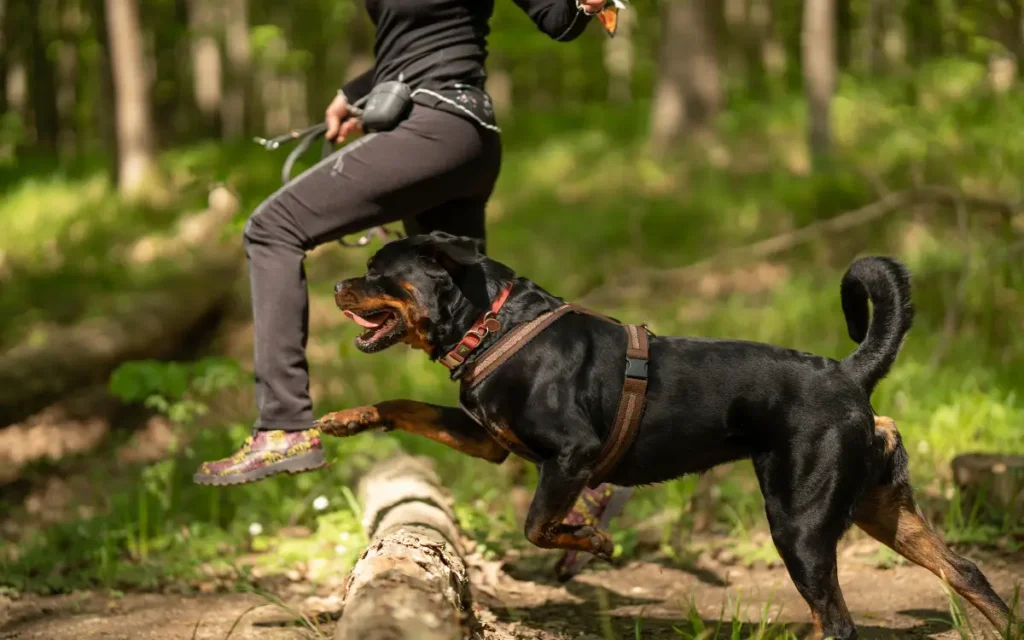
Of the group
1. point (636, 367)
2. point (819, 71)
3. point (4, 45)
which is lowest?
point (636, 367)

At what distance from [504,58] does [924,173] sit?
19069 mm

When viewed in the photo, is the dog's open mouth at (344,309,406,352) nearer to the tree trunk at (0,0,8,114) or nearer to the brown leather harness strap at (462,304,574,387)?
the brown leather harness strap at (462,304,574,387)

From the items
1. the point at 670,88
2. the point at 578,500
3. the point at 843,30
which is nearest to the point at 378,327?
the point at 578,500

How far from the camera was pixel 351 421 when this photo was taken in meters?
3.74

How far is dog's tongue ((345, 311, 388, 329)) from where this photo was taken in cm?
362

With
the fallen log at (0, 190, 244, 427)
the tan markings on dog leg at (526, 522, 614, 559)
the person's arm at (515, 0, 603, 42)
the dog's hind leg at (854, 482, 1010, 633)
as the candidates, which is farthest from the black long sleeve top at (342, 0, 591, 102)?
the fallen log at (0, 190, 244, 427)

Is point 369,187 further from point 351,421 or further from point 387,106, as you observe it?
point 351,421

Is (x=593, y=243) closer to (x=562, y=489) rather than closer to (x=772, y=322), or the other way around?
(x=772, y=322)

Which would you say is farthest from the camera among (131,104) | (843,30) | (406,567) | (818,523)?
(843,30)

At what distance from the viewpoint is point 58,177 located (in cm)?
1705

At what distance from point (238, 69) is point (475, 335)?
75.5ft

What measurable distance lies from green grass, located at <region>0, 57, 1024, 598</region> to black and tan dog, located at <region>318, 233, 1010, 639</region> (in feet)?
4.51

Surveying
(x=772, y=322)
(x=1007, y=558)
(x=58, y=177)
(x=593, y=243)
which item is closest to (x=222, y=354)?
(x=593, y=243)

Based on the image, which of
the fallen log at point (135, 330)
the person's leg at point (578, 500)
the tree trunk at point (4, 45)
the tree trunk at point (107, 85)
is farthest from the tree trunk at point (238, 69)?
the person's leg at point (578, 500)
